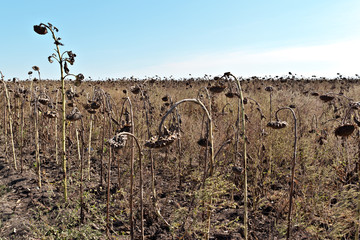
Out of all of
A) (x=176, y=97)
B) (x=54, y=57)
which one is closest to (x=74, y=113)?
(x=54, y=57)

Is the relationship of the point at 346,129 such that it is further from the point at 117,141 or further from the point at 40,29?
the point at 40,29

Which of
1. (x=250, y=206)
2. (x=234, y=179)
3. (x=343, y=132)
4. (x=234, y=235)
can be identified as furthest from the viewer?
(x=234, y=179)

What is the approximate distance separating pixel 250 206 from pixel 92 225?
1788mm

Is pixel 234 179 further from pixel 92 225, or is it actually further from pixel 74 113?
pixel 74 113

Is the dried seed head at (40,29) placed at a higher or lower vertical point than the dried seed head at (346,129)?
higher

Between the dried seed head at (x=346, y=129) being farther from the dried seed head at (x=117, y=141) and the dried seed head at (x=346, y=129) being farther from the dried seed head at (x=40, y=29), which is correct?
the dried seed head at (x=40, y=29)

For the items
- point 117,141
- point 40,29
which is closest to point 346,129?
point 117,141

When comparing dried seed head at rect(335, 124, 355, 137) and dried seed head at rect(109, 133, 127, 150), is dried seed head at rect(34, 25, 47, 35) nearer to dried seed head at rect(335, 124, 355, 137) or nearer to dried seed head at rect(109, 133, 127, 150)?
dried seed head at rect(109, 133, 127, 150)

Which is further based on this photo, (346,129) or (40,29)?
(40,29)

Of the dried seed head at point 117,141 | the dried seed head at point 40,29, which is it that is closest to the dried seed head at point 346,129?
the dried seed head at point 117,141

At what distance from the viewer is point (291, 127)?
5242mm

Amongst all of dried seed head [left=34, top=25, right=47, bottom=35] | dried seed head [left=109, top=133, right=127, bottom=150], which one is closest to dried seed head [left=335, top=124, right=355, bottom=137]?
dried seed head [left=109, top=133, right=127, bottom=150]

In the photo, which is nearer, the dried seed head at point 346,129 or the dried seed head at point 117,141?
the dried seed head at point 117,141

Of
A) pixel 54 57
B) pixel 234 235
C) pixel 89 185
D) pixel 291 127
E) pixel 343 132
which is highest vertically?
pixel 54 57
